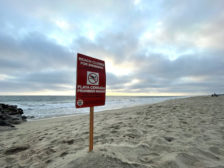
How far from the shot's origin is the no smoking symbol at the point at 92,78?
7.10ft

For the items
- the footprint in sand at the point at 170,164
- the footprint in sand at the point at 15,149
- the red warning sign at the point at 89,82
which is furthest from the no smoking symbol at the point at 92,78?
the footprint in sand at the point at 15,149

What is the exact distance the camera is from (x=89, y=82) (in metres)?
2.16

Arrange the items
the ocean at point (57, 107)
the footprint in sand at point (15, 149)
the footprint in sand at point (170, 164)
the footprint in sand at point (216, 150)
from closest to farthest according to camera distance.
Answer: the footprint in sand at point (170, 164) < the footprint in sand at point (216, 150) < the footprint in sand at point (15, 149) < the ocean at point (57, 107)

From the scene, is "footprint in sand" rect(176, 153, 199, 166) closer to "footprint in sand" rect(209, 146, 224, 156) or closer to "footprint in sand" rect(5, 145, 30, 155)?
"footprint in sand" rect(209, 146, 224, 156)

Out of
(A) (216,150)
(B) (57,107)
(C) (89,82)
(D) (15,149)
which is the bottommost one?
(B) (57,107)

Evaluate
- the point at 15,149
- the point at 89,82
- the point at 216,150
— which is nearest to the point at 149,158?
the point at 216,150

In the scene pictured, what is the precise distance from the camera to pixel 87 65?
2170 mm

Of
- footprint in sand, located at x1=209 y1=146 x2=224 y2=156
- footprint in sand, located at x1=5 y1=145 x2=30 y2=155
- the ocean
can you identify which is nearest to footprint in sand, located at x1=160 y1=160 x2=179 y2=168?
footprint in sand, located at x1=209 y1=146 x2=224 y2=156

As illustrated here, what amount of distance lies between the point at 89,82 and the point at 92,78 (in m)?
0.11

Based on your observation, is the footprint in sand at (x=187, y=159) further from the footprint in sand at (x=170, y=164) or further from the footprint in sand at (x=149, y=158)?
the footprint in sand at (x=149, y=158)

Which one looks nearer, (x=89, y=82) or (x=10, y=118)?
(x=89, y=82)

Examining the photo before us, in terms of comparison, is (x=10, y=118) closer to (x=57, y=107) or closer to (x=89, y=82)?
(x=89, y=82)

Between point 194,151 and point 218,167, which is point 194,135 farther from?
point 218,167

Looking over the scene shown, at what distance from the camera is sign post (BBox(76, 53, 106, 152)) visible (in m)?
2.03
